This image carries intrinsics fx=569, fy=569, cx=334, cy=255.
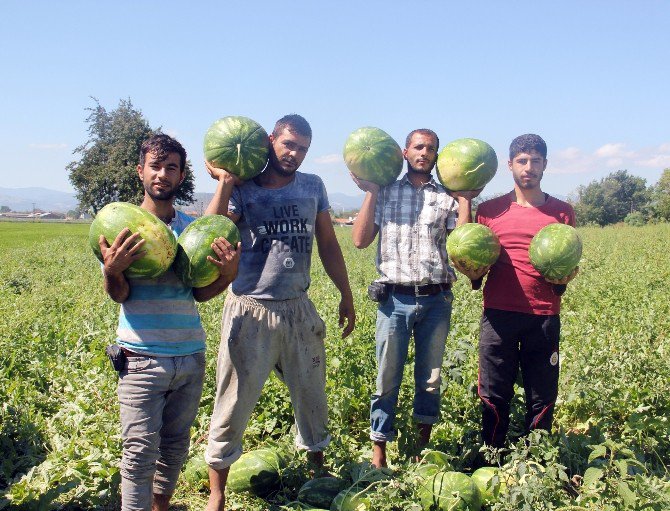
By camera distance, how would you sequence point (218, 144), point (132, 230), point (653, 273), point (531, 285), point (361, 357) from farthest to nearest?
point (653, 273), point (361, 357), point (531, 285), point (218, 144), point (132, 230)

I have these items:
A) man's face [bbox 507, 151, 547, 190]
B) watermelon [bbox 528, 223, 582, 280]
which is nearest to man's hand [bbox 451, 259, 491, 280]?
watermelon [bbox 528, 223, 582, 280]

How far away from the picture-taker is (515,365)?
386 cm

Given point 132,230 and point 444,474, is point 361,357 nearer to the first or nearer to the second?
point 444,474

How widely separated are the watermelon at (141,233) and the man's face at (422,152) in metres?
1.82

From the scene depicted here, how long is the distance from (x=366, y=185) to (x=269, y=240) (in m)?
0.89

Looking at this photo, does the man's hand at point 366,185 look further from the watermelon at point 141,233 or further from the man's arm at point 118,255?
the man's arm at point 118,255

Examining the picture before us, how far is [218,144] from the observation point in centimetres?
344

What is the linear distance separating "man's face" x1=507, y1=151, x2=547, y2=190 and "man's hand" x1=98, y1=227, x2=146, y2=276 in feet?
7.93

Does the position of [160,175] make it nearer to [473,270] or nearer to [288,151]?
[288,151]

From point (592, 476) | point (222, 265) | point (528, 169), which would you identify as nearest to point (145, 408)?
point (222, 265)

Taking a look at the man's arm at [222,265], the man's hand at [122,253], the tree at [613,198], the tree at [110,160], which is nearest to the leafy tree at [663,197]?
the tree at [613,198]

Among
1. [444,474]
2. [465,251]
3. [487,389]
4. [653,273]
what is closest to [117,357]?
[444,474]

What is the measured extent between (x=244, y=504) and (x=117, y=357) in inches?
54.9

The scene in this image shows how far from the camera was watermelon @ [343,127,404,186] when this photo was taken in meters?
3.91
